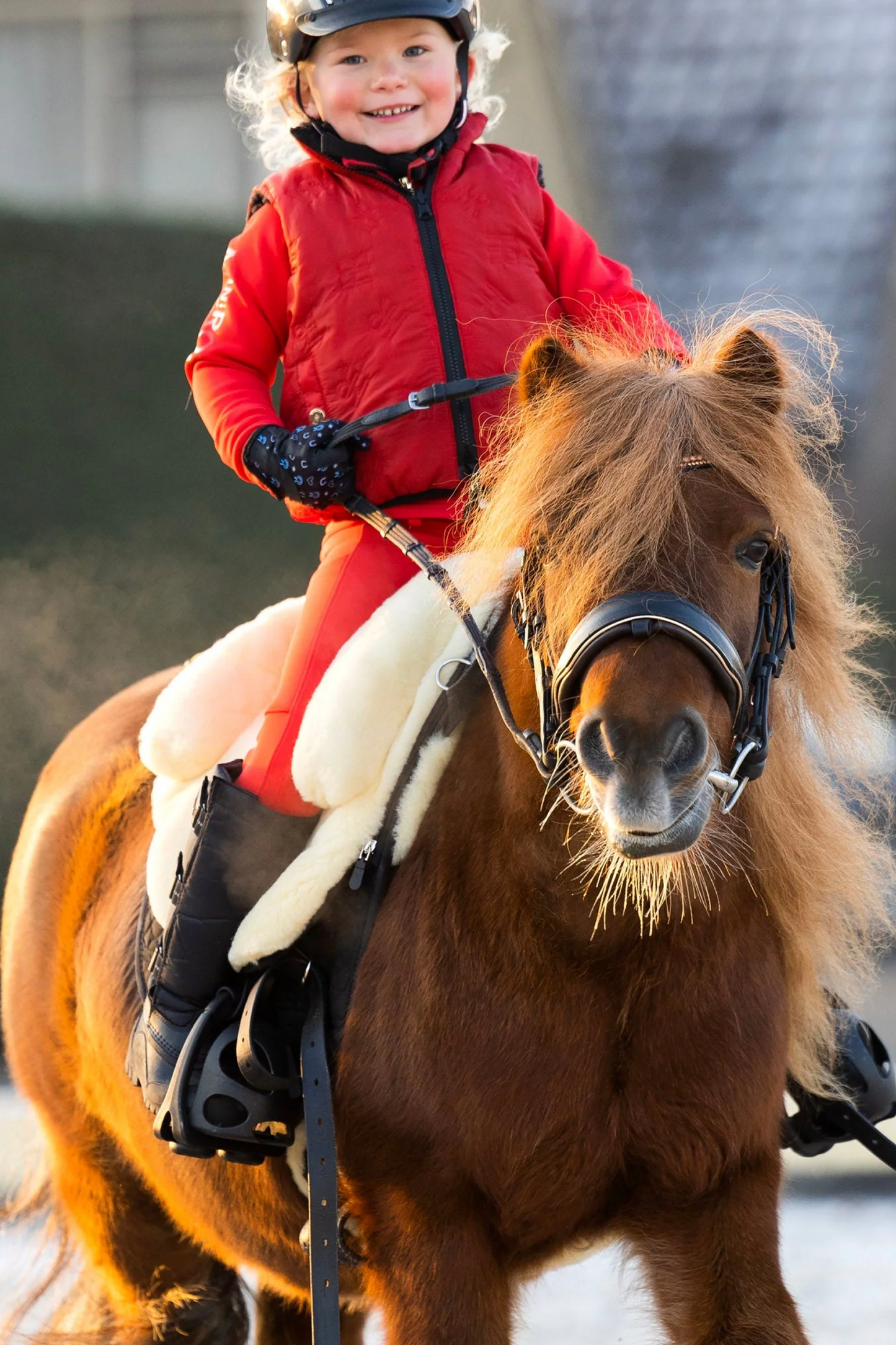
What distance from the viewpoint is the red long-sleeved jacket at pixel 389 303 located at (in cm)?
194

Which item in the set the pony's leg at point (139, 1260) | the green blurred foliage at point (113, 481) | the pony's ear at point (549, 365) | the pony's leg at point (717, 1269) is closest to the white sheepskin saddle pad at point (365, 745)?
the pony's ear at point (549, 365)

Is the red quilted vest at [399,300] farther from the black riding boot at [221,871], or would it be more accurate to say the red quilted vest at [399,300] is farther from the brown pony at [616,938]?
the black riding boot at [221,871]

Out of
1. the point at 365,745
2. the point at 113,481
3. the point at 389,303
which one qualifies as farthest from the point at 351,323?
the point at 113,481

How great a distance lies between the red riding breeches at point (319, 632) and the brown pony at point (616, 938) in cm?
25

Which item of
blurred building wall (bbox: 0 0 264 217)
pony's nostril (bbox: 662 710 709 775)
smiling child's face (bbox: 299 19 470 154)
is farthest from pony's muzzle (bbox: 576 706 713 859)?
blurred building wall (bbox: 0 0 264 217)

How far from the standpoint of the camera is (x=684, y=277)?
283 inches

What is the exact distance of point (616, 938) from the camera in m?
1.55

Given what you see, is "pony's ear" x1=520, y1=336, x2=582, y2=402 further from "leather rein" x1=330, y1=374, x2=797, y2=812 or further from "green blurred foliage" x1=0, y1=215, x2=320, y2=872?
"green blurred foliage" x1=0, y1=215, x2=320, y2=872

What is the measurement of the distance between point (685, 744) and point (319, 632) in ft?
2.50

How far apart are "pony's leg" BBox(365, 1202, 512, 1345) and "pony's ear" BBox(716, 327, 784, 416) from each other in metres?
1.01

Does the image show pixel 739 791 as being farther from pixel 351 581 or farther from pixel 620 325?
pixel 620 325

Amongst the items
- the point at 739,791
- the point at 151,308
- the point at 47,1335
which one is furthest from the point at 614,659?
the point at 151,308

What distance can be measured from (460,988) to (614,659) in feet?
1.68

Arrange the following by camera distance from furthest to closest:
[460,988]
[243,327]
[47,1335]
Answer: [47,1335], [243,327], [460,988]
